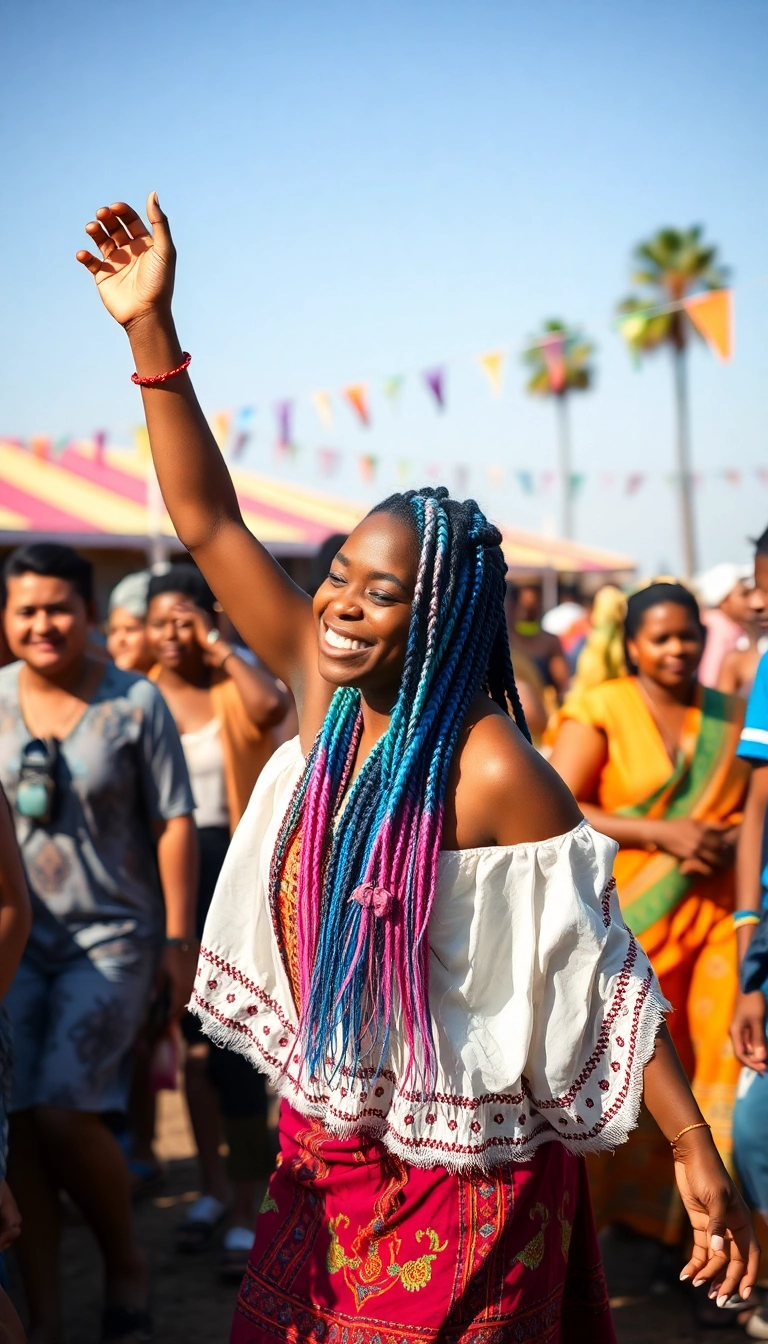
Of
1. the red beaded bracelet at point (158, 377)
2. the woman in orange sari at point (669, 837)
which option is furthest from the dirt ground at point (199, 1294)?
the red beaded bracelet at point (158, 377)

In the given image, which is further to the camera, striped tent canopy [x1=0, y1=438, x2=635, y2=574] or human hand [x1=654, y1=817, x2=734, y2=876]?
striped tent canopy [x1=0, y1=438, x2=635, y2=574]

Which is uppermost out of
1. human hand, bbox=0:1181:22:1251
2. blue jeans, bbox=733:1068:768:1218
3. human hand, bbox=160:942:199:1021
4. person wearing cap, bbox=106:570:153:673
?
person wearing cap, bbox=106:570:153:673

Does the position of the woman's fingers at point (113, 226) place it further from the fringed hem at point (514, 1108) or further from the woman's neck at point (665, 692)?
the woman's neck at point (665, 692)

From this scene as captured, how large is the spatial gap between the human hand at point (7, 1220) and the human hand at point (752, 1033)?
1.74 metres

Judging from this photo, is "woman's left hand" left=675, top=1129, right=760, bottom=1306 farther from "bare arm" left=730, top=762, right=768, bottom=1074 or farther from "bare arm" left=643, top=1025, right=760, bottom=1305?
"bare arm" left=730, top=762, right=768, bottom=1074

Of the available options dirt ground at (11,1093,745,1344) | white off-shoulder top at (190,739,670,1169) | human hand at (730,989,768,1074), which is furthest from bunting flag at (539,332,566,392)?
white off-shoulder top at (190,739,670,1169)

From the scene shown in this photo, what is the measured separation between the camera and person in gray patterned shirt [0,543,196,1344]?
12.4 ft

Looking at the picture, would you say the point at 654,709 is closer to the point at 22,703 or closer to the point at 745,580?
the point at 22,703

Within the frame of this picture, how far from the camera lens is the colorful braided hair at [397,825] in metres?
2.26

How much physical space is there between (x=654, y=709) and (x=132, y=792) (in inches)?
65.7

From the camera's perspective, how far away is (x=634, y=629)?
14.9 feet

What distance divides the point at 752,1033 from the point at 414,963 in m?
1.50

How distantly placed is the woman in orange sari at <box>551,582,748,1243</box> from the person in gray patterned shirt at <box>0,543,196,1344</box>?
1309 mm

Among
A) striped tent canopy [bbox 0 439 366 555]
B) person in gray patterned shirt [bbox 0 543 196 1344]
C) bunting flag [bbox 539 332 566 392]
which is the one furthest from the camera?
striped tent canopy [bbox 0 439 366 555]
